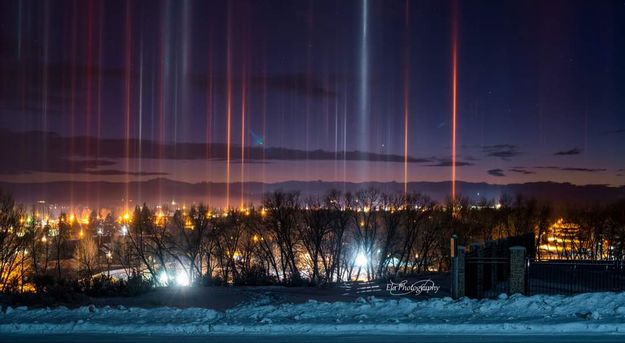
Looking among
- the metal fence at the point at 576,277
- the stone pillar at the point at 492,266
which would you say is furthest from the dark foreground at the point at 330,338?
the stone pillar at the point at 492,266

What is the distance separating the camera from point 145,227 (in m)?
59.1

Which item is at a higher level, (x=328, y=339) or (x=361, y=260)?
(x=328, y=339)

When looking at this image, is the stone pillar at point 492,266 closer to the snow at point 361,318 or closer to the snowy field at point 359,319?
the snow at point 361,318

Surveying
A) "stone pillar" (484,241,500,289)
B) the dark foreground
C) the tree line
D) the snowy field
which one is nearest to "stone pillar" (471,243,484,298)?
"stone pillar" (484,241,500,289)

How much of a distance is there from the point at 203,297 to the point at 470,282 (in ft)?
31.5

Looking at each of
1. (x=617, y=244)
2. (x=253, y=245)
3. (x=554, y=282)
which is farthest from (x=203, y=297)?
(x=617, y=244)

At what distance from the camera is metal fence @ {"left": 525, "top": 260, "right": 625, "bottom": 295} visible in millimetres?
19359

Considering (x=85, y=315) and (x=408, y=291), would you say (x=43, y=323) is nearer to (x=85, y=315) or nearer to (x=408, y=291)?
(x=85, y=315)

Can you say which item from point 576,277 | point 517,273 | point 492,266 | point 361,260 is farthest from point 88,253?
point 517,273

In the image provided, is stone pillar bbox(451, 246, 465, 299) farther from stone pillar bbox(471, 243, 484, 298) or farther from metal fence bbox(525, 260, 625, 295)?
metal fence bbox(525, 260, 625, 295)

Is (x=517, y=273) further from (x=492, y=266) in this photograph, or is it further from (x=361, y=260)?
(x=361, y=260)

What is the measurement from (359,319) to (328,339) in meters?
1.93

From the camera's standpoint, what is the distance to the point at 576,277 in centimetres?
2139

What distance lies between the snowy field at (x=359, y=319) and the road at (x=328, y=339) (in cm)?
30
